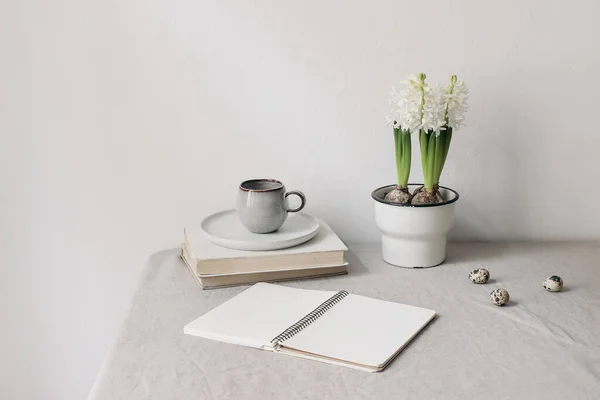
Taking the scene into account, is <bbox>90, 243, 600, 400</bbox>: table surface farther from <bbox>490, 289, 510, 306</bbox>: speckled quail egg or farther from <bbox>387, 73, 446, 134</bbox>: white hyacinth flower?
<bbox>387, 73, 446, 134</bbox>: white hyacinth flower

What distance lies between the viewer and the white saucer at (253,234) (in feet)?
3.43

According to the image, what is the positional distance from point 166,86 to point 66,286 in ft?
1.36

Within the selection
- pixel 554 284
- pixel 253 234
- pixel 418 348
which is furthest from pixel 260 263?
pixel 554 284

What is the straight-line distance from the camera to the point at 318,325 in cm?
88

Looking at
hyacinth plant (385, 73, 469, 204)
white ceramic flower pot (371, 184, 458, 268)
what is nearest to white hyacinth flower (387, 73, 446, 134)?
hyacinth plant (385, 73, 469, 204)

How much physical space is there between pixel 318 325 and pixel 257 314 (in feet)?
0.28

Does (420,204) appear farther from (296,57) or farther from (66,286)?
(66,286)

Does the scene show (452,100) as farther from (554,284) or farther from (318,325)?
(318,325)

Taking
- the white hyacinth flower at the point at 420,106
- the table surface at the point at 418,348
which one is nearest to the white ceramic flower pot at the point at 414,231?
the table surface at the point at 418,348

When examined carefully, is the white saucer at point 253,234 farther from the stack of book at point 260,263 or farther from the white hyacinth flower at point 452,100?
the white hyacinth flower at point 452,100

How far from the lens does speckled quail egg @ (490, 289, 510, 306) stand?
95cm

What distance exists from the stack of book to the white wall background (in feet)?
0.65

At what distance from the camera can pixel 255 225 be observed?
108 cm

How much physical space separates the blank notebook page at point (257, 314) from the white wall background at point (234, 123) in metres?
0.30
